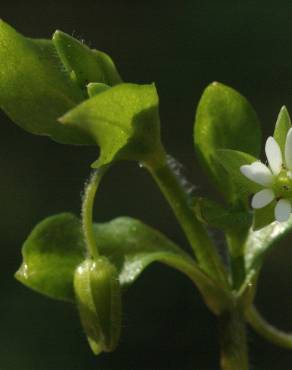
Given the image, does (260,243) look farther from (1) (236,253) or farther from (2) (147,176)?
(2) (147,176)

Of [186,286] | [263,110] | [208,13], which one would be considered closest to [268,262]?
[186,286]

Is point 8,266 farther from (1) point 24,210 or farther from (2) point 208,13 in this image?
(2) point 208,13

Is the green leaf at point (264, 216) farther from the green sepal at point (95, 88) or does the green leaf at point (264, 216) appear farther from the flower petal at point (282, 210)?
the green sepal at point (95, 88)

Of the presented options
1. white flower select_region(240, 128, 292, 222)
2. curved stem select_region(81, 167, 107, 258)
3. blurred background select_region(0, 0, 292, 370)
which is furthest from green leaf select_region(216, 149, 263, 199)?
blurred background select_region(0, 0, 292, 370)

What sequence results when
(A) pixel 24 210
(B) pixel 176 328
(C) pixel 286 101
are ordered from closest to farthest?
(B) pixel 176 328 < (A) pixel 24 210 < (C) pixel 286 101

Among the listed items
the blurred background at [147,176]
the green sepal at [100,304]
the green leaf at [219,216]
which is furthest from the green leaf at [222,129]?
the blurred background at [147,176]

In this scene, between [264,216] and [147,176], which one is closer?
[264,216]

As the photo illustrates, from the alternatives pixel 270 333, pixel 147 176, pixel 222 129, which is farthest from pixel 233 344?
pixel 147 176

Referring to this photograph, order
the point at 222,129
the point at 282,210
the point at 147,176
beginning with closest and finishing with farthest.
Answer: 1. the point at 282,210
2. the point at 222,129
3. the point at 147,176
